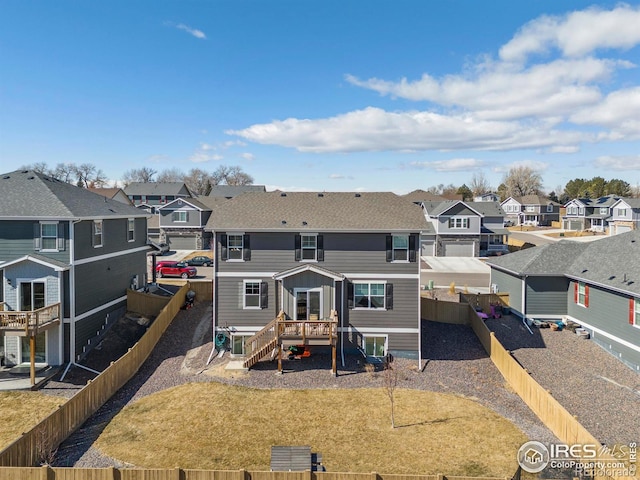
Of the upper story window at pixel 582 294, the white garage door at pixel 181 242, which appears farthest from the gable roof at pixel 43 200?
the white garage door at pixel 181 242

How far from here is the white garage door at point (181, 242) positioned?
55.0 m

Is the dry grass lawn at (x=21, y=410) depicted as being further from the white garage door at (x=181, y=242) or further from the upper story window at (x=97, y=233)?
the white garage door at (x=181, y=242)

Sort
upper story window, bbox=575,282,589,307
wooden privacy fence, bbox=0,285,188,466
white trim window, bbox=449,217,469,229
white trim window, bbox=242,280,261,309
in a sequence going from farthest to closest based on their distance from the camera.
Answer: white trim window, bbox=449,217,469,229
upper story window, bbox=575,282,589,307
white trim window, bbox=242,280,261,309
wooden privacy fence, bbox=0,285,188,466

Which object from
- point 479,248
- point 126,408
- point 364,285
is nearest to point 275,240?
point 364,285

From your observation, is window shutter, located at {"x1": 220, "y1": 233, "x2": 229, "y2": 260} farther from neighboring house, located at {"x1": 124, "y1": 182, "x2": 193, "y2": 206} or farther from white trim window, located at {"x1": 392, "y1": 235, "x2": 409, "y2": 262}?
neighboring house, located at {"x1": 124, "y1": 182, "x2": 193, "y2": 206}

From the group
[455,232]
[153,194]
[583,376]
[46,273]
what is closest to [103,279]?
[46,273]

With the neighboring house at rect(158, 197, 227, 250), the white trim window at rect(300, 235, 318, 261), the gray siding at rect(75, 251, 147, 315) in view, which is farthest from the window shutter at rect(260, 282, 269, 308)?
the neighboring house at rect(158, 197, 227, 250)

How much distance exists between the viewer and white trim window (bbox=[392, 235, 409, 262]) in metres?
22.1

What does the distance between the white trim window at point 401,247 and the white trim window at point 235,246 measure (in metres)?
8.04

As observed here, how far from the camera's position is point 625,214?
247 ft

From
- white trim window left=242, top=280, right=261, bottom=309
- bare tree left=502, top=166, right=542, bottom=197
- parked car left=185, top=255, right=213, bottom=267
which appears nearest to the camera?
white trim window left=242, top=280, right=261, bottom=309

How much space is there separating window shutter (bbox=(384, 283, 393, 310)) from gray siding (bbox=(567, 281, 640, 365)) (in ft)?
38.2

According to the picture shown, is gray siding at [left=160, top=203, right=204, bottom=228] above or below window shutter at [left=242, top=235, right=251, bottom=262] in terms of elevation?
above

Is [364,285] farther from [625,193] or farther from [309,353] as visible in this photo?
[625,193]
